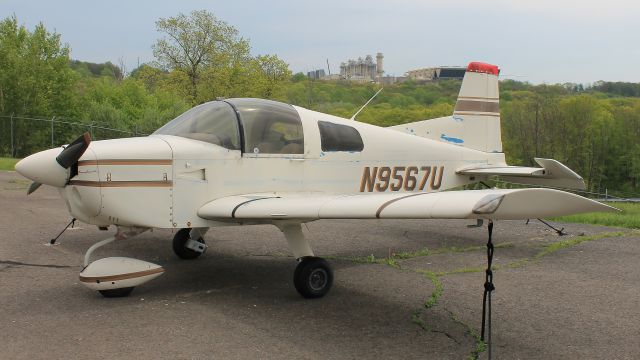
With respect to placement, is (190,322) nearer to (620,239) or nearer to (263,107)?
(263,107)

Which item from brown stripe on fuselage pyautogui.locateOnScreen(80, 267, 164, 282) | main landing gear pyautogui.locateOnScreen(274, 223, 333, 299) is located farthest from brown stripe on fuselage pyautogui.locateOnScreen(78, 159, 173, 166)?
main landing gear pyautogui.locateOnScreen(274, 223, 333, 299)

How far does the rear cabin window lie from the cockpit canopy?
354 mm

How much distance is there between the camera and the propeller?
17.3 ft

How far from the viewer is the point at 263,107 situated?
6539mm

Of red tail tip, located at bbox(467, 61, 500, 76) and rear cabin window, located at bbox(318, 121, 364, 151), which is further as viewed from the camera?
red tail tip, located at bbox(467, 61, 500, 76)

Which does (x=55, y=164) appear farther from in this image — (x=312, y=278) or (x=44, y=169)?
(x=312, y=278)

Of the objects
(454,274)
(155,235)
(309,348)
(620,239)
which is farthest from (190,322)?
(620,239)

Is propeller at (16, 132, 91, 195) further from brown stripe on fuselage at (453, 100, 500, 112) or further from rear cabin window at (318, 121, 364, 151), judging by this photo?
brown stripe on fuselage at (453, 100, 500, 112)

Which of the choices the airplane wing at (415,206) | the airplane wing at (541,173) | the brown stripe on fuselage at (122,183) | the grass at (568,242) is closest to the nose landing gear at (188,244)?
the airplane wing at (415,206)

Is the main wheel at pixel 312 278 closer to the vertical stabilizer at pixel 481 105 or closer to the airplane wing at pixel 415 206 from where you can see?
the airplane wing at pixel 415 206

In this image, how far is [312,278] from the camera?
586 cm

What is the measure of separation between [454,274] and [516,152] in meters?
54.0

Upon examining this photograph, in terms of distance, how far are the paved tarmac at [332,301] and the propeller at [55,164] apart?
1.19 meters

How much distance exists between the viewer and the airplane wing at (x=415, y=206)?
371 cm
